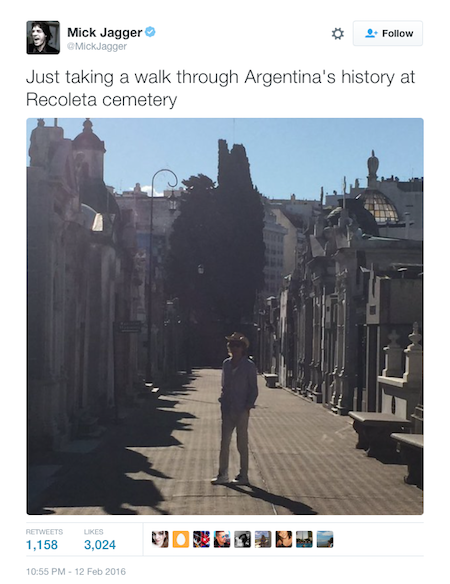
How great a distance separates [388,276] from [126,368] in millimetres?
Answer: 9798

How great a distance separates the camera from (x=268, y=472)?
42.0 ft

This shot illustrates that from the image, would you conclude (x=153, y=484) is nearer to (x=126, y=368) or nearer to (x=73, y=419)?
(x=73, y=419)

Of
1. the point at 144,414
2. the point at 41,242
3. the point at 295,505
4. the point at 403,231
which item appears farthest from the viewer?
the point at 403,231
